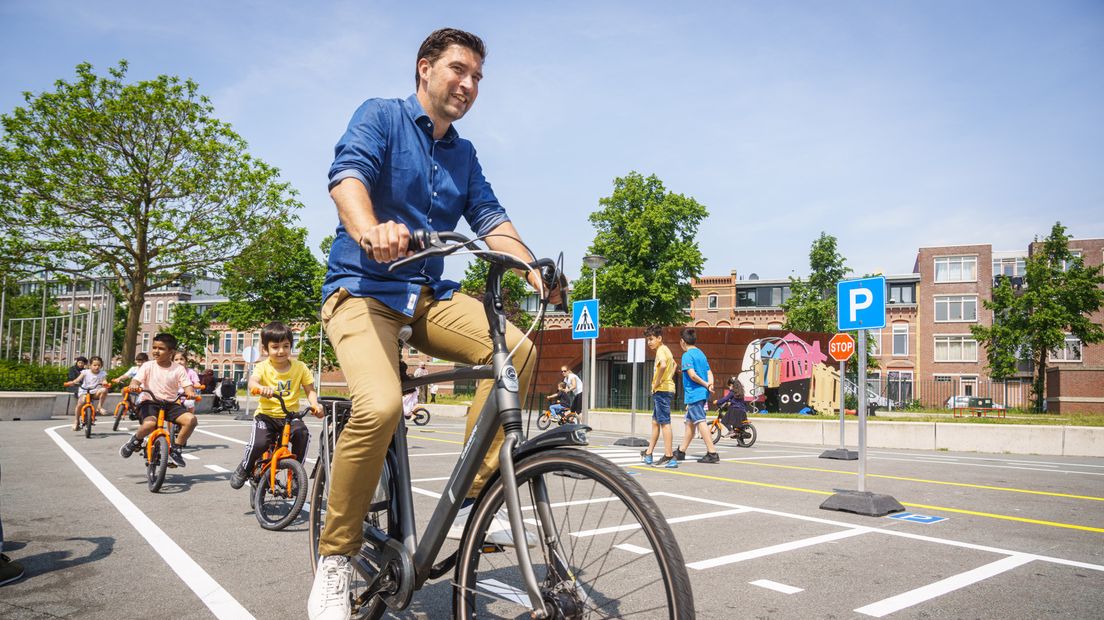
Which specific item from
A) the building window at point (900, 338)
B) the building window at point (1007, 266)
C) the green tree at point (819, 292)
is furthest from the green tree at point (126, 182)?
the building window at point (1007, 266)

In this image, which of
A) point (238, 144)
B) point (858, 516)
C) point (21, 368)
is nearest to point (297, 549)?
point (858, 516)

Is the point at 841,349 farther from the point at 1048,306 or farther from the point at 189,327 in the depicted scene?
the point at 189,327

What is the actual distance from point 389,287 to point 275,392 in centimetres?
394

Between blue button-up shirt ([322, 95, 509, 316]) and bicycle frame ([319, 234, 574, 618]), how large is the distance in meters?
0.38

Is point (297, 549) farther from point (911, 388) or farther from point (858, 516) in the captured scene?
point (911, 388)

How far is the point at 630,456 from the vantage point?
12.3 metres

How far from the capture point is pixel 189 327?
6288cm

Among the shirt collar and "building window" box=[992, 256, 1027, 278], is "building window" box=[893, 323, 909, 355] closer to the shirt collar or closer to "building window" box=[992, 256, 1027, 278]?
"building window" box=[992, 256, 1027, 278]

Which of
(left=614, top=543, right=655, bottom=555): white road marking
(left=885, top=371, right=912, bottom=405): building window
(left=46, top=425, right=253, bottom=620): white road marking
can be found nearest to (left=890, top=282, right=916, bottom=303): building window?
(left=885, top=371, right=912, bottom=405): building window

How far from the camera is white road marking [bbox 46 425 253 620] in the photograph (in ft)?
11.0

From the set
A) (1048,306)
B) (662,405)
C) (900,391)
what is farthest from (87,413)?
(1048,306)

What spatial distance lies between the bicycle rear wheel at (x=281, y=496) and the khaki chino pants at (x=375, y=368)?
295 cm

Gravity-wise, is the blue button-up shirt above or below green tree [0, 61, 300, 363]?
below

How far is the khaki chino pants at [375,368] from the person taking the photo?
97.9 inches
